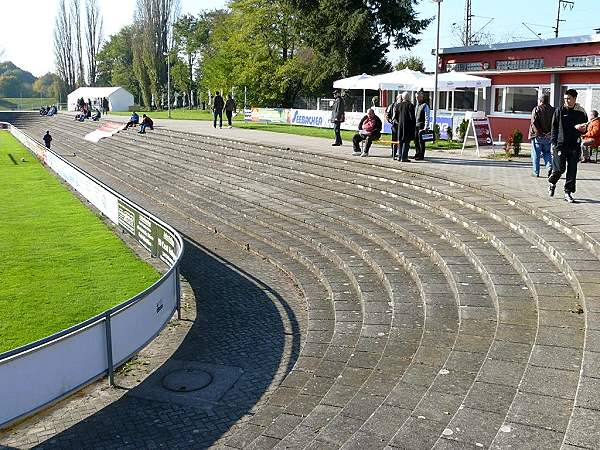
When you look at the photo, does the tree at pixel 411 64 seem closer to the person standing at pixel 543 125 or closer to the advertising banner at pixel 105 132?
the advertising banner at pixel 105 132

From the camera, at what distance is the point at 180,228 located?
1455 centimetres

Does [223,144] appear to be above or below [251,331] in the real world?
above

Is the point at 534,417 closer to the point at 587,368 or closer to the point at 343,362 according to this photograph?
the point at 587,368

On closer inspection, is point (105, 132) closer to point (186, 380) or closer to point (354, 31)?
point (354, 31)

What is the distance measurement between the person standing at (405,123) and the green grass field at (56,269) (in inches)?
285

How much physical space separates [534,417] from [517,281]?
3.14m

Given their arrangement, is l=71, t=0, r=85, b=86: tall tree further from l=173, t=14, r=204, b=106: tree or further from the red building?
the red building

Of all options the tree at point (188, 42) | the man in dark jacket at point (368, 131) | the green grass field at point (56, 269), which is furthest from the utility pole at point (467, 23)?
the green grass field at point (56, 269)

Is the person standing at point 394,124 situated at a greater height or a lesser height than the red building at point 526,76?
lesser

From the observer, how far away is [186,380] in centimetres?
675

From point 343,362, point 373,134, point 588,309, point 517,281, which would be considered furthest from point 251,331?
point 373,134

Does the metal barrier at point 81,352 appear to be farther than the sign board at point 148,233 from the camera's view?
No

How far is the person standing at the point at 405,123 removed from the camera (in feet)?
51.2

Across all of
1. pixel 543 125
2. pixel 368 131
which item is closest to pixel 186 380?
pixel 543 125
